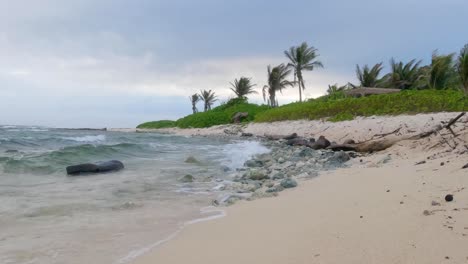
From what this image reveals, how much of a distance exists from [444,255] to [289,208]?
6.35 ft

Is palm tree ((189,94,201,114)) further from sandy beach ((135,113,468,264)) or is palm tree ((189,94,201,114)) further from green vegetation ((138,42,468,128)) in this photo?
sandy beach ((135,113,468,264))

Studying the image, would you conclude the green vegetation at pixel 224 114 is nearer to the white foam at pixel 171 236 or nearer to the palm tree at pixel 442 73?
the palm tree at pixel 442 73

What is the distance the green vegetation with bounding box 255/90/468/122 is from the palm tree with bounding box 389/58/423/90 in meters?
11.7

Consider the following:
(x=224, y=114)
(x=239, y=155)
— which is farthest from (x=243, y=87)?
(x=239, y=155)

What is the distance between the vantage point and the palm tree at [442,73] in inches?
1049

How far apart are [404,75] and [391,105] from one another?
1584cm

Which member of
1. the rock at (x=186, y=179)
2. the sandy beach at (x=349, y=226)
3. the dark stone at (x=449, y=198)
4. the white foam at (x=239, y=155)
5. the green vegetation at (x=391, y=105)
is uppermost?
the green vegetation at (x=391, y=105)

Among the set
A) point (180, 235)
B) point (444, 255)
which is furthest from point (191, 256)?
point (444, 255)

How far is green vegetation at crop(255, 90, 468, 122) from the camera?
1661 cm

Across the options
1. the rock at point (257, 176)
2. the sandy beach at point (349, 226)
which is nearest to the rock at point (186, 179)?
the rock at point (257, 176)

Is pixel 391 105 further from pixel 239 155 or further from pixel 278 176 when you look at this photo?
pixel 278 176

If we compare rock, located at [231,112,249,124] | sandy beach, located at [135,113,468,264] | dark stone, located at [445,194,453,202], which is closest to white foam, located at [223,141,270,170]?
sandy beach, located at [135,113,468,264]

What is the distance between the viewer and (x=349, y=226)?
2.77 m

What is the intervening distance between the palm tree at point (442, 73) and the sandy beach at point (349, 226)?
25.2m
